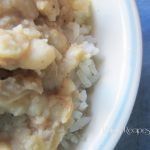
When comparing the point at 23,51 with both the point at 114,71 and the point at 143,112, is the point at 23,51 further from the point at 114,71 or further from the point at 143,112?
the point at 143,112

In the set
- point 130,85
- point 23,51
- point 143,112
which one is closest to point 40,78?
point 23,51

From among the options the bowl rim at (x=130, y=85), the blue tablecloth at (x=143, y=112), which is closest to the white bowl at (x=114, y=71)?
the bowl rim at (x=130, y=85)

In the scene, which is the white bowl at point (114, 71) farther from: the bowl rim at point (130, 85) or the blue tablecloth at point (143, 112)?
the blue tablecloth at point (143, 112)

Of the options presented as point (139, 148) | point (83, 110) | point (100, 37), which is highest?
point (100, 37)

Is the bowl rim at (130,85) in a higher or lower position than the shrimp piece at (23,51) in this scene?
lower

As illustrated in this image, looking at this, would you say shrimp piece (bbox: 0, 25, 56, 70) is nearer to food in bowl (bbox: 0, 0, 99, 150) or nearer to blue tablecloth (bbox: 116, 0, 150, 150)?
food in bowl (bbox: 0, 0, 99, 150)

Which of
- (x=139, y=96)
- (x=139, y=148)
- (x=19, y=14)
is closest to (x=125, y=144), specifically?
(x=139, y=148)

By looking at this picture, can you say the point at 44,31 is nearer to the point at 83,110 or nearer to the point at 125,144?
the point at 83,110
